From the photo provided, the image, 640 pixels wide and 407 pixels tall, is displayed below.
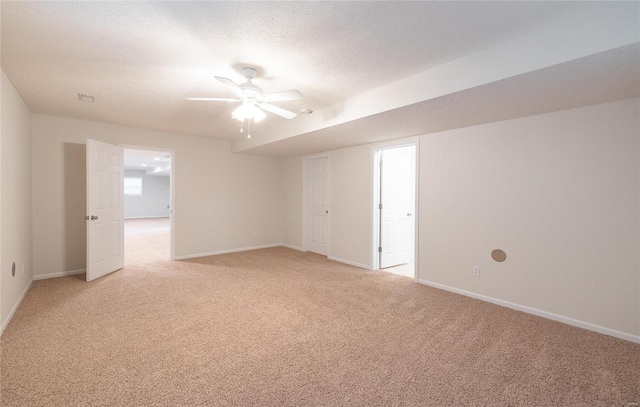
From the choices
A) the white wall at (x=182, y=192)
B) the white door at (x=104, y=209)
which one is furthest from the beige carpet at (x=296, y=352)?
the white wall at (x=182, y=192)

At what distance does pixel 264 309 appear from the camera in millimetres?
3197

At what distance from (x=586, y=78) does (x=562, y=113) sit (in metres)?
0.88

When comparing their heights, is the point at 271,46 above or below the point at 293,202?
above

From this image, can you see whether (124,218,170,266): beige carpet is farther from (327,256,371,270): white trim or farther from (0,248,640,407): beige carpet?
(327,256,371,270): white trim

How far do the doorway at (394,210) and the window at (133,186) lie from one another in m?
13.1

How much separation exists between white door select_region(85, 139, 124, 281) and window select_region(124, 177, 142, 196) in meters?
10.3

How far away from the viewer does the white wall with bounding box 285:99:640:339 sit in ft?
8.54

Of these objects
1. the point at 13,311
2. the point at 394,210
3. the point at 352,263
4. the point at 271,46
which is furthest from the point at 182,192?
the point at 271,46

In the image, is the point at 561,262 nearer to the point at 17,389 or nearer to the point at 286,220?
the point at 17,389

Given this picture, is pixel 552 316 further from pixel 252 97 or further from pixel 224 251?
pixel 224 251

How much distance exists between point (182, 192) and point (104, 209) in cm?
135

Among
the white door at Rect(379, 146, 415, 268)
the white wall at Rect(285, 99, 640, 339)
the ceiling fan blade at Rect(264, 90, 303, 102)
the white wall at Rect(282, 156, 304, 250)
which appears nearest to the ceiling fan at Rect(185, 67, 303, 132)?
the ceiling fan blade at Rect(264, 90, 303, 102)

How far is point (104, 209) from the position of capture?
4.38 m

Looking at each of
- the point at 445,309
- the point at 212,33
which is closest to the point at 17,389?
the point at 212,33
